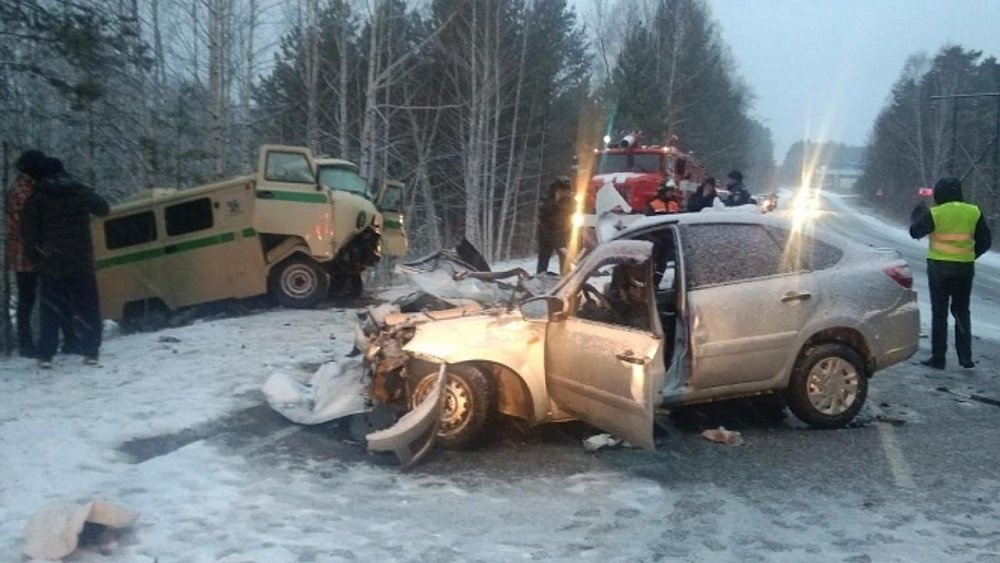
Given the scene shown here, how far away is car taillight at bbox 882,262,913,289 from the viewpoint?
723 centimetres

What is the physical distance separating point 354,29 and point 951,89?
182ft

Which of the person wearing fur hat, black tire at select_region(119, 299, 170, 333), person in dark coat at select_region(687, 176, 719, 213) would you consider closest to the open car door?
the person wearing fur hat

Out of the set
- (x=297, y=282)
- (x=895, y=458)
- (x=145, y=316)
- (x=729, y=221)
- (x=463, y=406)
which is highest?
(x=729, y=221)

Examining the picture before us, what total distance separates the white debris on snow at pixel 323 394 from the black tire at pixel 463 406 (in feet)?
2.54

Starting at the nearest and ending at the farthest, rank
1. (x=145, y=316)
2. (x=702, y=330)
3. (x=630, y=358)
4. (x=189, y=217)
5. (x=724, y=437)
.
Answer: (x=630, y=358) < (x=702, y=330) < (x=724, y=437) < (x=189, y=217) < (x=145, y=316)

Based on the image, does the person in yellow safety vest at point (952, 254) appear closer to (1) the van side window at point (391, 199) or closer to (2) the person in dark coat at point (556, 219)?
(2) the person in dark coat at point (556, 219)

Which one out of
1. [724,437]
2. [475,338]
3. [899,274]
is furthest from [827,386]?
[475,338]

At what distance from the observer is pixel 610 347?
6152 millimetres

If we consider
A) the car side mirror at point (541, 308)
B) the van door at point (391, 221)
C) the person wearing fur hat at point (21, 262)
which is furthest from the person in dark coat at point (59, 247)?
the van door at point (391, 221)

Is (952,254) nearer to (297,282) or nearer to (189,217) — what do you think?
(297,282)

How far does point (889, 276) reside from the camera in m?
7.22

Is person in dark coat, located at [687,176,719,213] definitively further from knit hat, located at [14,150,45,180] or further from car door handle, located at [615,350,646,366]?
knit hat, located at [14,150,45,180]

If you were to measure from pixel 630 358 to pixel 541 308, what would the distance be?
1.05 m

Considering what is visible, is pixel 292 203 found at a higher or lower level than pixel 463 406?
higher
